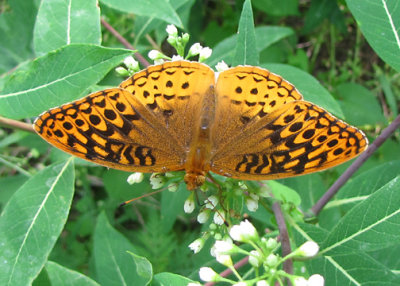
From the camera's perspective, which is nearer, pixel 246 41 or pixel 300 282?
pixel 300 282

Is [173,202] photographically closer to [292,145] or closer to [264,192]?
[264,192]

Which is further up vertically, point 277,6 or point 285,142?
point 277,6

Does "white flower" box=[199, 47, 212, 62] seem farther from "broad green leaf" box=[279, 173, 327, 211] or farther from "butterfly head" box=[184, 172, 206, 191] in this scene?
"broad green leaf" box=[279, 173, 327, 211]

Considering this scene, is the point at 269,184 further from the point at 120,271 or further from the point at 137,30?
the point at 137,30

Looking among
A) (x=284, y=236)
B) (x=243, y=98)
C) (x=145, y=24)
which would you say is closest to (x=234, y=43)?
(x=145, y=24)

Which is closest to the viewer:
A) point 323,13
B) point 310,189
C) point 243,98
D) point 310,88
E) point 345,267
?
point 345,267

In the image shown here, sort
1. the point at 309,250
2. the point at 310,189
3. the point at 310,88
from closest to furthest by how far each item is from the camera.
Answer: the point at 309,250
the point at 310,88
the point at 310,189

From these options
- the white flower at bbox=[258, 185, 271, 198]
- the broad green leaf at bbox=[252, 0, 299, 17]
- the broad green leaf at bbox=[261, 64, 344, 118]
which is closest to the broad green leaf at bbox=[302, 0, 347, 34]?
the broad green leaf at bbox=[252, 0, 299, 17]
